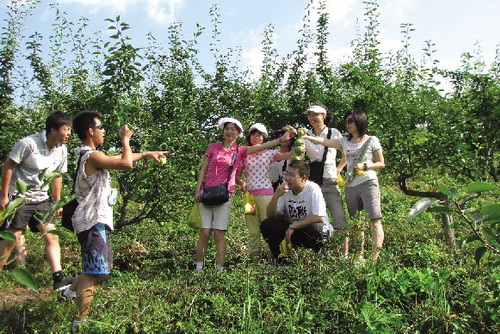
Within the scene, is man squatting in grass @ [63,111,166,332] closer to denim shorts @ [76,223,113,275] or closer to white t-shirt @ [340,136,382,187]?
denim shorts @ [76,223,113,275]

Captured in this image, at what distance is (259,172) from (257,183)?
0.11 m

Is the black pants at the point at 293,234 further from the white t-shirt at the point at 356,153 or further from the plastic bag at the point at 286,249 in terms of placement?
the white t-shirt at the point at 356,153

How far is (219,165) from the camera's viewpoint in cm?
462

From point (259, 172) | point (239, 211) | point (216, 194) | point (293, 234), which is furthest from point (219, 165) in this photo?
point (239, 211)

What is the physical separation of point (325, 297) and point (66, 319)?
1817 millimetres

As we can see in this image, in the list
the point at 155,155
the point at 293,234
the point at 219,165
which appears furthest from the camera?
the point at 219,165

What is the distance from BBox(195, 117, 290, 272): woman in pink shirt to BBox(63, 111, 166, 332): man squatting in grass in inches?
57.6

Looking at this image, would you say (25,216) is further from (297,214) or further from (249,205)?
(297,214)

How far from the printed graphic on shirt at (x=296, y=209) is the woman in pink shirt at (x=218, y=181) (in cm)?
59

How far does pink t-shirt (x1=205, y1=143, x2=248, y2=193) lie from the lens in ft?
15.0

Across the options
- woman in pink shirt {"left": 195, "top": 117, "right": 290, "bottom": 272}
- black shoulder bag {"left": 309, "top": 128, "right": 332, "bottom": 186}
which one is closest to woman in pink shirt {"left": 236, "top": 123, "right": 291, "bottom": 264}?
woman in pink shirt {"left": 195, "top": 117, "right": 290, "bottom": 272}

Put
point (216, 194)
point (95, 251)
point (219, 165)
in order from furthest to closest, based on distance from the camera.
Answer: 1. point (219, 165)
2. point (216, 194)
3. point (95, 251)

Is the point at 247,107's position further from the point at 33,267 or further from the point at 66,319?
the point at 66,319

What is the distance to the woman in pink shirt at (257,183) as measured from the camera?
474 cm
